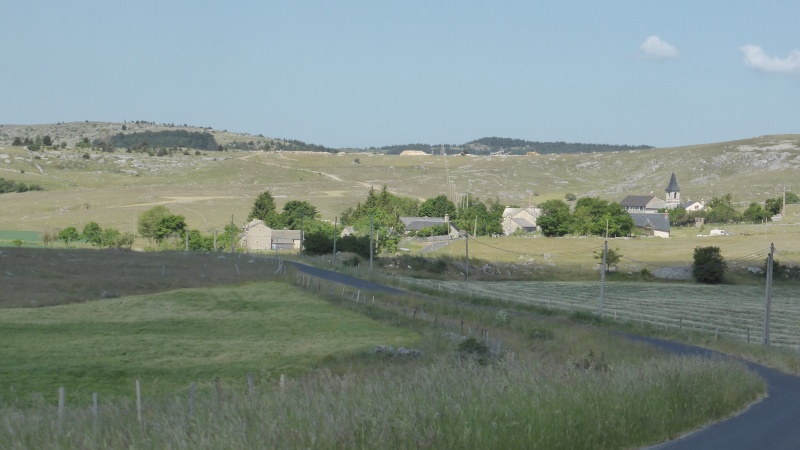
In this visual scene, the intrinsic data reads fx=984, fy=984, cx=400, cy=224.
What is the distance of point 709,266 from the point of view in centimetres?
8894

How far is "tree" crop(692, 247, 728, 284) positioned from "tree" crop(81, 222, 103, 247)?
71.4m

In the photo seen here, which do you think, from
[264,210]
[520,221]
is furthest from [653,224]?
[264,210]

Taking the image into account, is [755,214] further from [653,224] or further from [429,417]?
[429,417]

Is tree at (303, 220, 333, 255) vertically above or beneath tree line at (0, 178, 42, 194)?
beneath

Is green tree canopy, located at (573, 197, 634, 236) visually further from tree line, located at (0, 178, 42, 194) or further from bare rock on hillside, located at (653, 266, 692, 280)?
tree line, located at (0, 178, 42, 194)

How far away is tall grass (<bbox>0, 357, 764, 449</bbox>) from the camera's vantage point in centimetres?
1260

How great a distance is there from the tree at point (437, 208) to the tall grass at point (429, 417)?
143 metres

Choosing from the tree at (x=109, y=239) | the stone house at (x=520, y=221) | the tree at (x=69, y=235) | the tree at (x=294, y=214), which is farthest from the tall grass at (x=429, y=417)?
the stone house at (x=520, y=221)

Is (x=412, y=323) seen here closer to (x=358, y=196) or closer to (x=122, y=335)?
(x=122, y=335)

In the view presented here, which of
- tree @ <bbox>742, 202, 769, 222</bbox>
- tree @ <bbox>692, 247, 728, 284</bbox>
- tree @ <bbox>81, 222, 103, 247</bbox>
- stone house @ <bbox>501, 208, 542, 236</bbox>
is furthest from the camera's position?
stone house @ <bbox>501, 208, 542, 236</bbox>

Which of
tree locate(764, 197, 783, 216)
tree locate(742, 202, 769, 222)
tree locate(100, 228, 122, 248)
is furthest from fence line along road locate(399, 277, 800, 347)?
tree locate(764, 197, 783, 216)

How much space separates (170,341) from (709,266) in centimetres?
6644

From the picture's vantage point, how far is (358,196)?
19338 cm

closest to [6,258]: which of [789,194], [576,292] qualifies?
[576,292]
